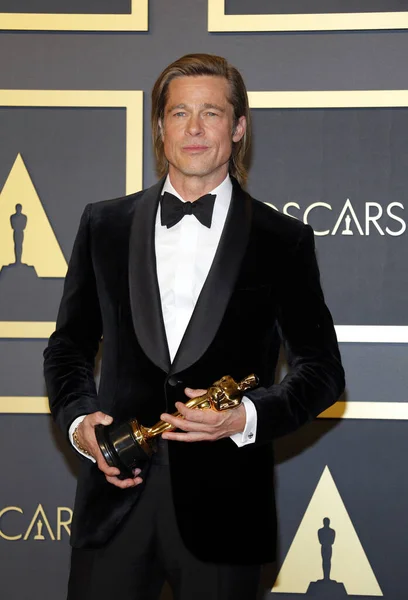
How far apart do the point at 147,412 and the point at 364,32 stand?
1676 mm

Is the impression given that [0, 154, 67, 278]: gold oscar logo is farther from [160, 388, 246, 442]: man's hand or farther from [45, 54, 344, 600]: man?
[160, 388, 246, 442]: man's hand

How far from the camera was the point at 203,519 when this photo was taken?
163 centimetres

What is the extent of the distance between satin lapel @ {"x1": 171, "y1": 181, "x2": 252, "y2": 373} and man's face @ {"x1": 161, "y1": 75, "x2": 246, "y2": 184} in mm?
112

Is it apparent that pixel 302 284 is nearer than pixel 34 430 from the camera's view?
Yes

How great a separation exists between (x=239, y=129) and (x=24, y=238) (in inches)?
44.9

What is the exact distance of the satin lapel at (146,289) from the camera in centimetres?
169

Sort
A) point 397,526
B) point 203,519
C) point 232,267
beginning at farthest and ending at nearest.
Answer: point 397,526 → point 232,267 → point 203,519

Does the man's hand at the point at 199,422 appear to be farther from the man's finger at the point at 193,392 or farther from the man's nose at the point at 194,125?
the man's nose at the point at 194,125

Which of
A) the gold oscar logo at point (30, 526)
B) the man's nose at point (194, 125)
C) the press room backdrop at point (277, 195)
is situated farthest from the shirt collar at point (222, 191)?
the gold oscar logo at point (30, 526)

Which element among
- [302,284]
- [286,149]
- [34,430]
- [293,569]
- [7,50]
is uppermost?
[7,50]

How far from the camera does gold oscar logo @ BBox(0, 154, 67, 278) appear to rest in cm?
283

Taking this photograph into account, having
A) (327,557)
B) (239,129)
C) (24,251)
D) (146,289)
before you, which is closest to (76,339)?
(146,289)

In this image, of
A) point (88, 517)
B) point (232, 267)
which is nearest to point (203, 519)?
point (88, 517)

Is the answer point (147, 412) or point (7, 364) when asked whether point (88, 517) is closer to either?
point (147, 412)
